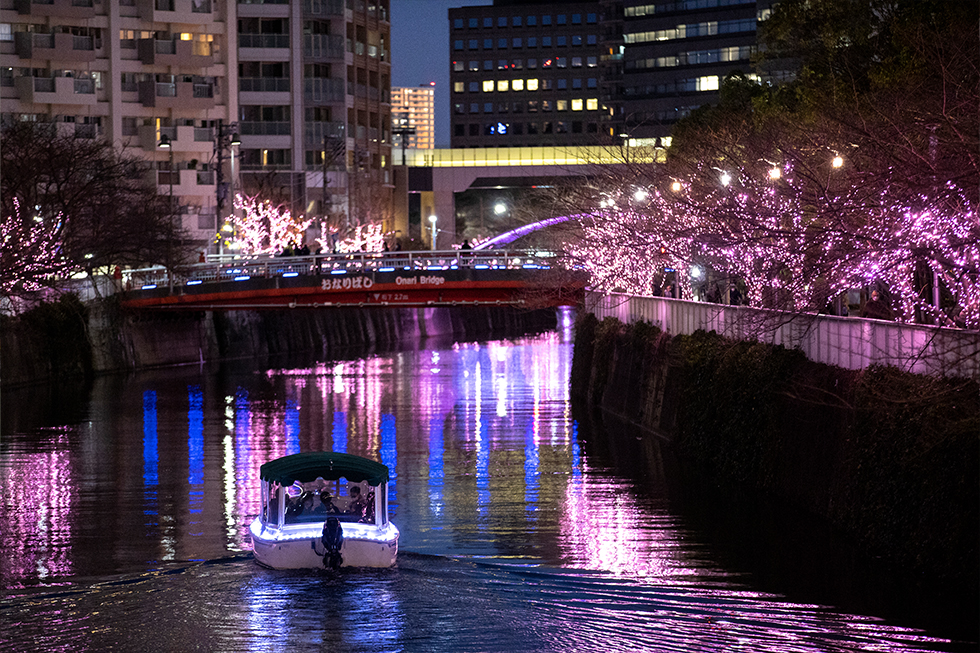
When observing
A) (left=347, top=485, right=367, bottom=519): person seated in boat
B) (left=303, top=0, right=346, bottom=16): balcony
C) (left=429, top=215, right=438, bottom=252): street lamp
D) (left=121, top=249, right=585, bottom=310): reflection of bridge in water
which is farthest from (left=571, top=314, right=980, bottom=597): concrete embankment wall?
(left=429, top=215, right=438, bottom=252): street lamp

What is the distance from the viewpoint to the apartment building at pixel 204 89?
80375mm

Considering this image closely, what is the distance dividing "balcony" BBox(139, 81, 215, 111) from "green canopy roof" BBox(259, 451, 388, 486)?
6267 centimetres

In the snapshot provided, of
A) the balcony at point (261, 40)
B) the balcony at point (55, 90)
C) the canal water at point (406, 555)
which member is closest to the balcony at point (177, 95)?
the balcony at point (55, 90)

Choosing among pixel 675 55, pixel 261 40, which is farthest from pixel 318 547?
pixel 675 55

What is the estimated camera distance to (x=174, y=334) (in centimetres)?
7306

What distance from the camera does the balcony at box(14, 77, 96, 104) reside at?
79.5 metres

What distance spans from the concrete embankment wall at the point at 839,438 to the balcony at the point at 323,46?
66.4 m

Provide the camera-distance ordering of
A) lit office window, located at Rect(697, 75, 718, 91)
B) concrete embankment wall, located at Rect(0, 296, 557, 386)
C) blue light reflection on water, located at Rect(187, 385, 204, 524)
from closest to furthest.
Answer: blue light reflection on water, located at Rect(187, 385, 204, 524)
concrete embankment wall, located at Rect(0, 296, 557, 386)
lit office window, located at Rect(697, 75, 718, 91)

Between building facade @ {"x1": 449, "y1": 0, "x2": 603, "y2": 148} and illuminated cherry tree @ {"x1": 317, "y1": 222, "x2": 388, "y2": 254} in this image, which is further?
building facade @ {"x1": 449, "y1": 0, "x2": 603, "y2": 148}

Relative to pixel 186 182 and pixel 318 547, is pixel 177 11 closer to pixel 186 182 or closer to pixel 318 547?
pixel 186 182

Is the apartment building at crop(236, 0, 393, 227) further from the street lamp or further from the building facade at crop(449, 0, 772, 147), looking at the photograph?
the building facade at crop(449, 0, 772, 147)

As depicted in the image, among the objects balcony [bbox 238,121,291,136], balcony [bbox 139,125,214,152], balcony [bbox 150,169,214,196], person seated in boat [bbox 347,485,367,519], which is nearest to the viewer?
person seated in boat [bbox 347,485,367,519]

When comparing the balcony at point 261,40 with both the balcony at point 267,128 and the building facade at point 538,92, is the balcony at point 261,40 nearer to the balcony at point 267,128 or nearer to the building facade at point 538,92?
the balcony at point 267,128

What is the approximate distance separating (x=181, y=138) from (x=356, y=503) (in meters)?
63.6
